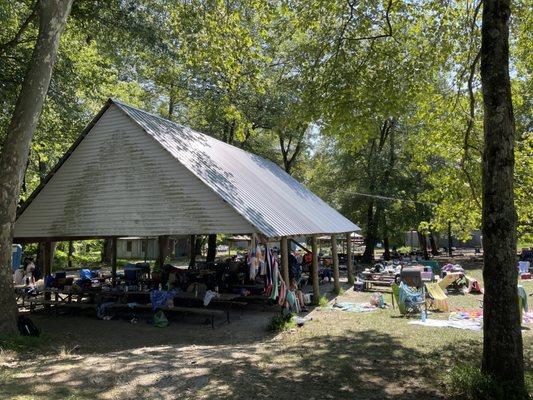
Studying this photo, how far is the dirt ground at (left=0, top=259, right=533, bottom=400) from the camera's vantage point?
590cm

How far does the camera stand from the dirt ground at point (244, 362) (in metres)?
5.90

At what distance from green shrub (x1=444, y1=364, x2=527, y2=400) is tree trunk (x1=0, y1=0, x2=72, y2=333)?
8.42 metres

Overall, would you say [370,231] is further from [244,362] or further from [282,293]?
[244,362]

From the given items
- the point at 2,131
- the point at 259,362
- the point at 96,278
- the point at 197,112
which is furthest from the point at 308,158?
the point at 259,362

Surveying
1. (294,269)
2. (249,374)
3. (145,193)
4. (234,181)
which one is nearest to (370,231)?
(294,269)

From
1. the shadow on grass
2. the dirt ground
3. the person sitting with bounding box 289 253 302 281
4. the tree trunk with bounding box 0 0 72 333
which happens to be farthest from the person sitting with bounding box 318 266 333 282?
the tree trunk with bounding box 0 0 72 333

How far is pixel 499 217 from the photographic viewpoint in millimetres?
5926

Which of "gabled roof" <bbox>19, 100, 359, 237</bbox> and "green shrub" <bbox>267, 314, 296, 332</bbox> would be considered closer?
"green shrub" <bbox>267, 314, 296, 332</bbox>

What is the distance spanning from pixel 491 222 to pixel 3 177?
9166 mm

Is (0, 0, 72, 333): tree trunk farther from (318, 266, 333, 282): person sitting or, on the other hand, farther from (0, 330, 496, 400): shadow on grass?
(318, 266, 333, 282): person sitting

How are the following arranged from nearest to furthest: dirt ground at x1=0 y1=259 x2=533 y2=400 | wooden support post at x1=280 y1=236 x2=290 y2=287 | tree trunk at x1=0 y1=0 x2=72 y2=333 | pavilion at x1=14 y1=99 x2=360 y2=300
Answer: dirt ground at x1=0 y1=259 x2=533 y2=400 → tree trunk at x1=0 y1=0 x2=72 y2=333 → pavilion at x1=14 y1=99 x2=360 y2=300 → wooden support post at x1=280 y1=236 x2=290 y2=287

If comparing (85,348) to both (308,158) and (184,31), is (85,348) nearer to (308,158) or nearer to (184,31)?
(184,31)

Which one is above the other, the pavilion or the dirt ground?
the pavilion

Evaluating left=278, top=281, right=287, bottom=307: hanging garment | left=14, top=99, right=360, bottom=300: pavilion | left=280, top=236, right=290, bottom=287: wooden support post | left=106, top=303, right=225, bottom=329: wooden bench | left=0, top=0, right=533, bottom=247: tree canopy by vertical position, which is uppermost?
left=0, top=0, right=533, bottom=247: tree canopy
